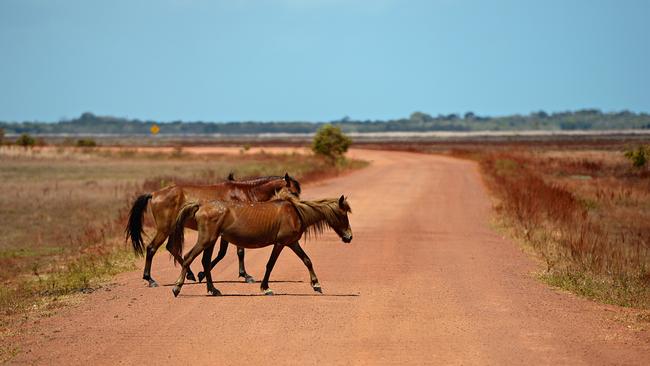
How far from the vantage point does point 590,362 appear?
337 inches

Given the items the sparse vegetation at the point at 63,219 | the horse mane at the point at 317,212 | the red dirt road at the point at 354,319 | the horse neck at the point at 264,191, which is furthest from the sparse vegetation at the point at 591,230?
the sparse vegetation at the point at 63,219

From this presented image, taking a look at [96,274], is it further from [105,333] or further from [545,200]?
[545,200]

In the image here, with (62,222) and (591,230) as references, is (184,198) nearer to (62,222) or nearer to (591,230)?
(591,230)

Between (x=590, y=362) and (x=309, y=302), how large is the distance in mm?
4065

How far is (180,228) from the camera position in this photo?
12.8 metres

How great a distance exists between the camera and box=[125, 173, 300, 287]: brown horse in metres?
13.8

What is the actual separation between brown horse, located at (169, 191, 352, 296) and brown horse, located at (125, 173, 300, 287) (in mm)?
1012

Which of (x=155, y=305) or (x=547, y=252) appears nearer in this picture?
(x=155, y=305)

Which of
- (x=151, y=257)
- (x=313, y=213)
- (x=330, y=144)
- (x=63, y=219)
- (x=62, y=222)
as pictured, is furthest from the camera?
(x=330, y=144)

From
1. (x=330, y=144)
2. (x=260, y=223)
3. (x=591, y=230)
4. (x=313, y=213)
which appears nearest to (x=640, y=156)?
(x=330, y=144)

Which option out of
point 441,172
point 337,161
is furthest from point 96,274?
point 337,161

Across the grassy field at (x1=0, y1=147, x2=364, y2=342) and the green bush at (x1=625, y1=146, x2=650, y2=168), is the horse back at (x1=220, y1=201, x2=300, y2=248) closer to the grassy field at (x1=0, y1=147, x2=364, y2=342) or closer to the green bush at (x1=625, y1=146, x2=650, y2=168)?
the grassy field at (x1=0, y1=147, x2=364, y2=342)

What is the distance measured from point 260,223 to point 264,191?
7.04 ft

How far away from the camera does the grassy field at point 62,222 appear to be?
1482 cm
